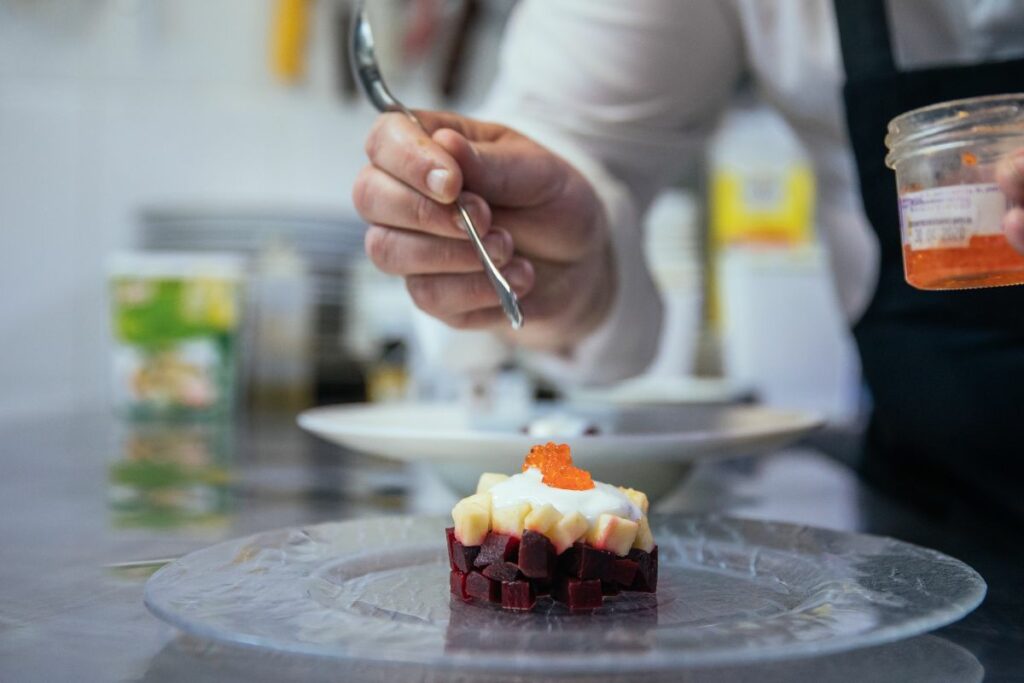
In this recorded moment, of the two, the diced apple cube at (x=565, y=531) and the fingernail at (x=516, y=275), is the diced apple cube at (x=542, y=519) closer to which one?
the diced apple cube at (x=565, y=531)

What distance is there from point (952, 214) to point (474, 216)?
0.35 metres

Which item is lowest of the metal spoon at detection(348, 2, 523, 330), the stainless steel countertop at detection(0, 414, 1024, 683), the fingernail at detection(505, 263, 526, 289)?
the stainless steel countertop at detection(0, 414, 1024, 683)

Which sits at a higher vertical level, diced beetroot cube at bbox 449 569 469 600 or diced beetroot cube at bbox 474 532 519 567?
diced beetroot cube at bbox 474 532 519 567

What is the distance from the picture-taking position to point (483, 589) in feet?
1.83

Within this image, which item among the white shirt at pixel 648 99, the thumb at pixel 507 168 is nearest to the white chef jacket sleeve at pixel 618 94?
the white shirt at pixel 648 99

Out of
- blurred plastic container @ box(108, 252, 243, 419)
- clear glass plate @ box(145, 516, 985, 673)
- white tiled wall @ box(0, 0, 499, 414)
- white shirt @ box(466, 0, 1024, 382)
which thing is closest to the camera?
clear glass plate @ box(145, 516, 985, 673)

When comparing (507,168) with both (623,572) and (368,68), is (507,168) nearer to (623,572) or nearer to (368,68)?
(368,68)

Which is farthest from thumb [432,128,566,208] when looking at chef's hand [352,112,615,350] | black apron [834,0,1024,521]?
black apron [834,0,1024,521]

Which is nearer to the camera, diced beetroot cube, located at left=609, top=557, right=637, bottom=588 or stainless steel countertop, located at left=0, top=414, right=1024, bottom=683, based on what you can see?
stainless steel countertop, located at left=0, top=414, right=1024, bottom=683

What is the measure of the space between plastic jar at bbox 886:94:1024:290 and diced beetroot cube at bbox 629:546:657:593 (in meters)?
0.24

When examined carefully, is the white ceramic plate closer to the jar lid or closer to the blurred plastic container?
the jar lid

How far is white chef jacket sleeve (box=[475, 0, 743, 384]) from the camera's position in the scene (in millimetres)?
1244

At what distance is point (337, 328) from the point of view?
2.57 m

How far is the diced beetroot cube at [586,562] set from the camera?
1.83ft
